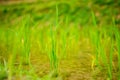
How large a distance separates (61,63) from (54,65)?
181 mm

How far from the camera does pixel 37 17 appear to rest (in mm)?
7254

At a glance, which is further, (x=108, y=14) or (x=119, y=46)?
(x=108, y=14)

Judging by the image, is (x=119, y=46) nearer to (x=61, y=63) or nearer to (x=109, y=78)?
(x=109, y=78)

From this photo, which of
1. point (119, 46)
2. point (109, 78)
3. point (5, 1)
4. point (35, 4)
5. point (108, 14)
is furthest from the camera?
point (5, 1)

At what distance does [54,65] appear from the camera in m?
1.12

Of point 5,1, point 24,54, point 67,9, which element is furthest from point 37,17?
point 24,54

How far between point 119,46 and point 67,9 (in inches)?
245

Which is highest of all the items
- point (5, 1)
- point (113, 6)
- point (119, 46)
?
point (5, 1)

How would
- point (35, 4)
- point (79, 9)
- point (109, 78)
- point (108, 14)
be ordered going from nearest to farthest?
point (109, 78), point (108, 14), point (79, 9), point (35, 4)

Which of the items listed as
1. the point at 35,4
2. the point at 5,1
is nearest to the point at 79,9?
the point at 35,4

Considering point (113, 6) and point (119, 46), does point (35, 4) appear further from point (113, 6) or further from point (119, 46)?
point (119, 46)

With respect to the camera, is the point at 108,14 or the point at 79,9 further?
the point at 79,9

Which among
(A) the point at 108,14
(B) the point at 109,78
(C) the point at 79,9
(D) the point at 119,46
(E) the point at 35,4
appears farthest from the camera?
(E) the point at 35,4

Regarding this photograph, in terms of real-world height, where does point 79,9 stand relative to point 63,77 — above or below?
above
